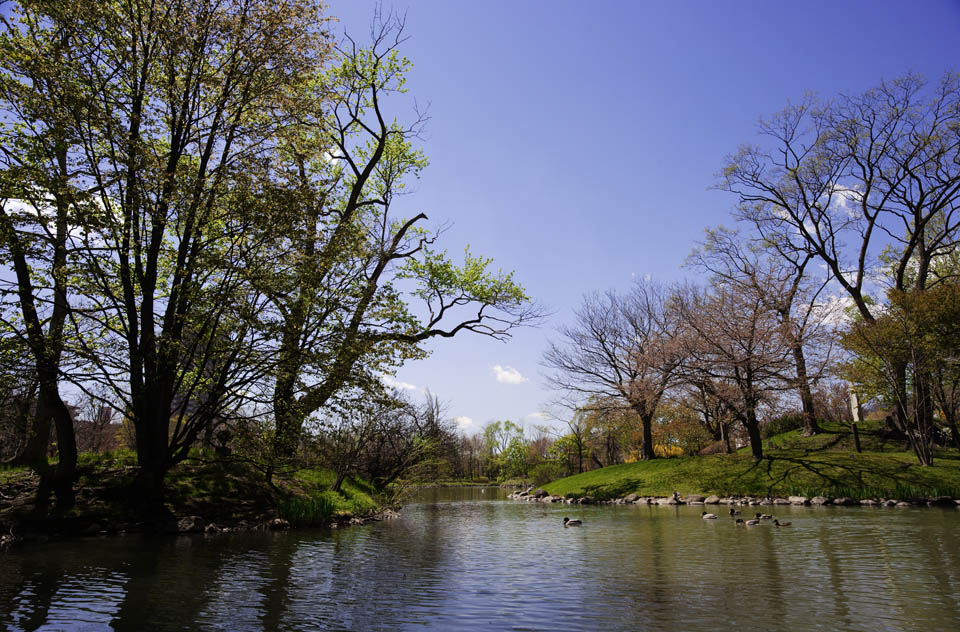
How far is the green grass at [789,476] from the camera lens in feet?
69.8

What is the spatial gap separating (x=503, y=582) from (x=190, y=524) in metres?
9.63

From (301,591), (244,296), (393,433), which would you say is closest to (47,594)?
(301,591)

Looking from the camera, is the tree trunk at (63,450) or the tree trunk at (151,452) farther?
the tree trunk at (151,452)

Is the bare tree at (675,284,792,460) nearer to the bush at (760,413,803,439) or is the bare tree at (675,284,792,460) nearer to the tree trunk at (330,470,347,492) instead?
the bush at (760,413,803,439)

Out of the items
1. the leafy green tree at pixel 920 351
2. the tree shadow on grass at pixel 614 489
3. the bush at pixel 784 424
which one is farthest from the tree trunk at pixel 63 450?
the bush at pixel 784 424

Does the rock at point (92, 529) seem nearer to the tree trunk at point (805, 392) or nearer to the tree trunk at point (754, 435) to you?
the tree trunk at point (754, 435)

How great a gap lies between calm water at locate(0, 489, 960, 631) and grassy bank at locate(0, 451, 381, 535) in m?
1.54

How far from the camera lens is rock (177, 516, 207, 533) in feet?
46.1

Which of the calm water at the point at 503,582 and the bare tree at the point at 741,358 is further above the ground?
the bare tree at the point at 741,358

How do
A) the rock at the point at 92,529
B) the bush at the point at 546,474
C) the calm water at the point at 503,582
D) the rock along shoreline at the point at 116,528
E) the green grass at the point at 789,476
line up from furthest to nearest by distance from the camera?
the bush at the point at 546,474 → the green grass at the point at 789,476 → the rock at the point at 92,529 → the rock along shoreline at the point at 116,528 → the calm water at the point at 503,582

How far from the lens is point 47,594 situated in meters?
7.33

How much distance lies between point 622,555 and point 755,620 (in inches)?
202

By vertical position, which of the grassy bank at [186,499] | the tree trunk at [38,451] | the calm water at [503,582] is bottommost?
the calm water at [503,582]

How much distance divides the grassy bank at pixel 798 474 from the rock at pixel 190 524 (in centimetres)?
2013
